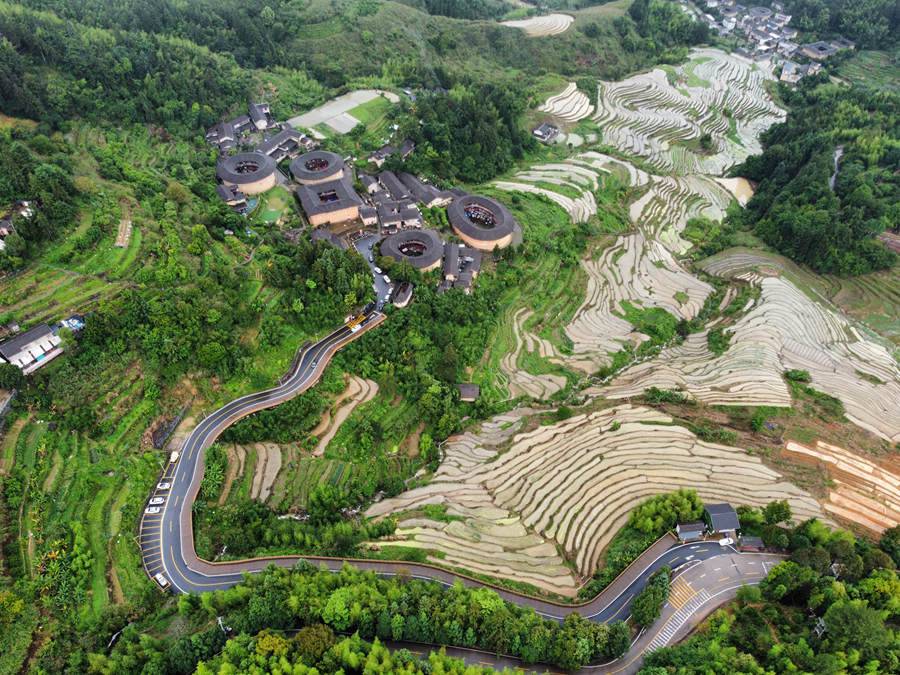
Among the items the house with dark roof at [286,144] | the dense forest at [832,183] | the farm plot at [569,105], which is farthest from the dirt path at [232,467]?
the farm plot at [569,105]

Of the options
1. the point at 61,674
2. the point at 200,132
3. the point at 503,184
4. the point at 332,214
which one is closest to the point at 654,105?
the point at 503,184

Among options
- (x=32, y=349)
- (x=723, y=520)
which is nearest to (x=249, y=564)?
(x=32, y=349)

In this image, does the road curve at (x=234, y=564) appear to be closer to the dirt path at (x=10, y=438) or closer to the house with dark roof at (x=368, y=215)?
the dirt path at (x=10, y=438)

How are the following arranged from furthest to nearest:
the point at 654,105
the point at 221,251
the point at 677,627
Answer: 1. the point at 654,105
2. the point at 221,251
3. the point at 677,627

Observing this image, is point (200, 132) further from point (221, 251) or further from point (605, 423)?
point (605, 423)

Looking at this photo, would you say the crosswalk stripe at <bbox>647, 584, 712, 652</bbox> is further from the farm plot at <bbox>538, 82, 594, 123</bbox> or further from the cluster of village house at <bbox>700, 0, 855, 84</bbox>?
the cluster of village house at <bbox>700, 0, 855, 84</bbox>
